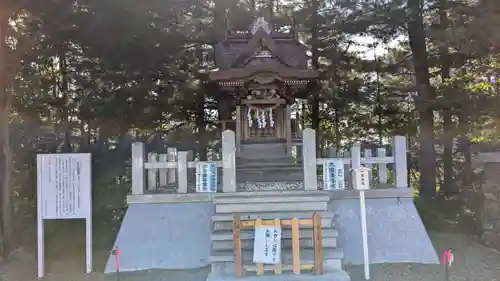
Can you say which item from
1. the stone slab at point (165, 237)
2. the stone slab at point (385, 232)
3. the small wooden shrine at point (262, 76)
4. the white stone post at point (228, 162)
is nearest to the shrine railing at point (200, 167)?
the white stone post at point (228, 162)

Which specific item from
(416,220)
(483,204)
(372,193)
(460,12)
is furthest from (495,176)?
(460,12)

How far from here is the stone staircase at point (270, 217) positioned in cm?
579

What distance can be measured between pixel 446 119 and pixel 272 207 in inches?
292

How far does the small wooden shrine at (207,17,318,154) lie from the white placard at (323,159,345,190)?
248 cm

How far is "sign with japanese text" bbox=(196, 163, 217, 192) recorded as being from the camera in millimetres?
6902

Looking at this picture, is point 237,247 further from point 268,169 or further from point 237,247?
point 268,169

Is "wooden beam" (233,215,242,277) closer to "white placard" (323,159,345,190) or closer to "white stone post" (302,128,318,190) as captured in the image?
"white stone post" (302,128,318,190)

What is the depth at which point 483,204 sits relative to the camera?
797cm

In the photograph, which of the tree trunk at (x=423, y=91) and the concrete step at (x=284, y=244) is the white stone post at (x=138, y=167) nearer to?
the concrete step at (x=284, y=244)

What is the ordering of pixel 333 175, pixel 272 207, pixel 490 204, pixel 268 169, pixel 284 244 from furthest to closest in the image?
pixel 268 169
pixel 490 204
pixel 333 175
pixel 272 207
pixel 284 244

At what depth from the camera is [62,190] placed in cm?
637

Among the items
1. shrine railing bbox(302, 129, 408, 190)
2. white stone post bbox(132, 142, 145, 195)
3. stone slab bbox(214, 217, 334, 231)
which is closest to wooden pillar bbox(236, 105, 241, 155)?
shrine railing bbox(302, 129, 408, 190)

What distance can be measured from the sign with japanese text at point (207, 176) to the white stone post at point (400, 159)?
2982mm

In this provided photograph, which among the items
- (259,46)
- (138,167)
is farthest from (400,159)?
(138,167)
